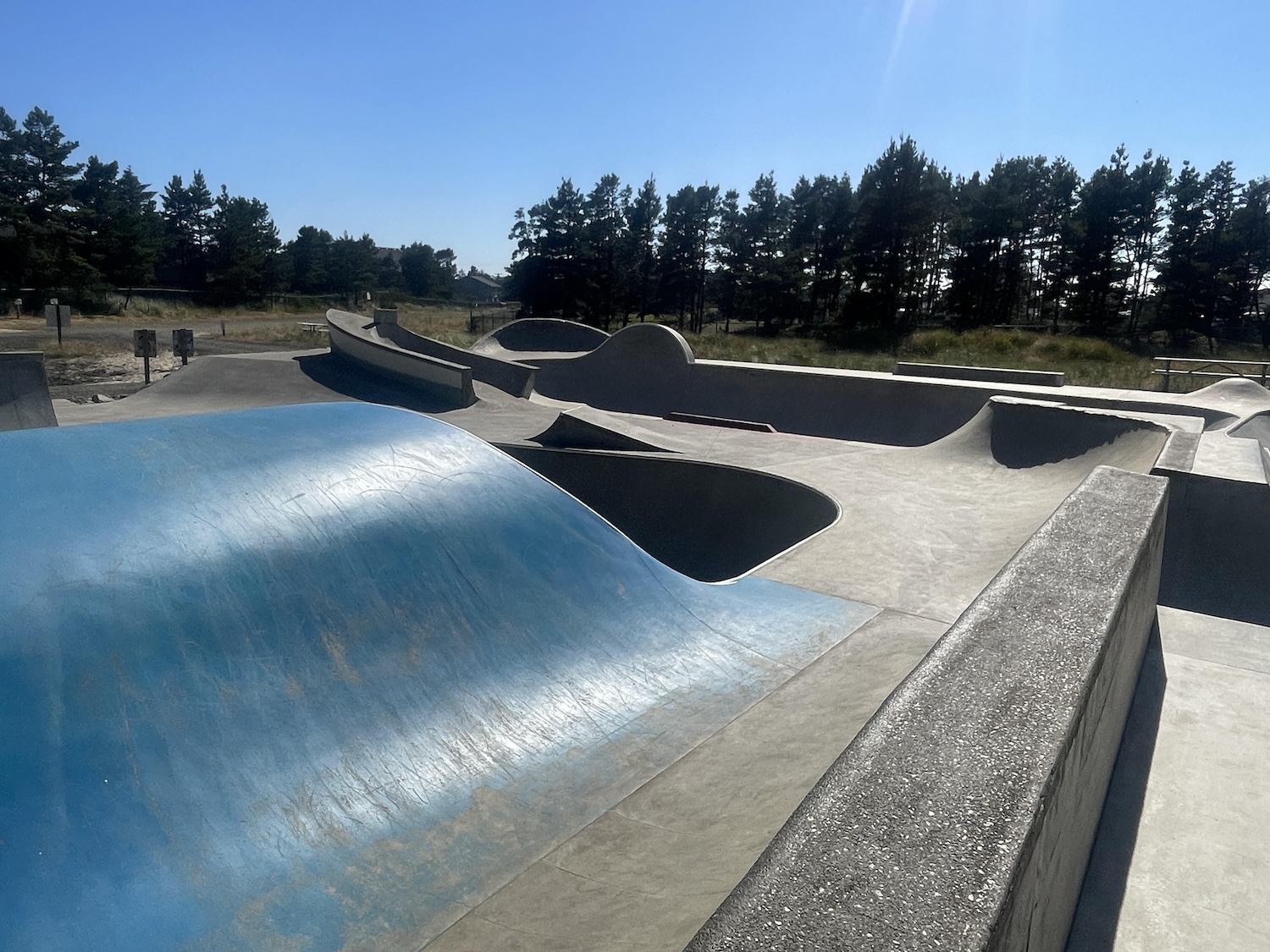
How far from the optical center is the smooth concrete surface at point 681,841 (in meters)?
3.09

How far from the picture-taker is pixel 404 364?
19922mm

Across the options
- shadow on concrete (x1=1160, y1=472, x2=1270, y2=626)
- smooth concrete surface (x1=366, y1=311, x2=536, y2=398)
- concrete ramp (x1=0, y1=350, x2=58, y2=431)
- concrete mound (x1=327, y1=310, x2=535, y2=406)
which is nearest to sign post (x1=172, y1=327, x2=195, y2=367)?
concrete mound (x1=327, y1=310, x2=535, y2=406)

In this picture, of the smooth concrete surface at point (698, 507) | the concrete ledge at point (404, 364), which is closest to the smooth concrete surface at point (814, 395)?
the concrete ledge at point (404, 364)

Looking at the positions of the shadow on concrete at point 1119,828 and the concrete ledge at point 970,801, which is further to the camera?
the shadow on concrete at point 1119,828

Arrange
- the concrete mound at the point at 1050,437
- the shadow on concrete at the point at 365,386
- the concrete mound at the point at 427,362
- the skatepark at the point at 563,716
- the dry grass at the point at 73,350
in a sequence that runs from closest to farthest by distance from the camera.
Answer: the skatepark at the point at 563,716 → the concrete mound at the point at 1050,437 → the shadow on concrete at the point at 365,386 → the concrete mound at the point at 427,362 → the dry grass at the point at 73,350

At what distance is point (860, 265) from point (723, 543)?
40.5 metres

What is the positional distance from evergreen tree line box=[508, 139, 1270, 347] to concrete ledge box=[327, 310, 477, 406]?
101 ft

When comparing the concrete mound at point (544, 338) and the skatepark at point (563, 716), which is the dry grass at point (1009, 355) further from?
the skatepark at point (563, 716)

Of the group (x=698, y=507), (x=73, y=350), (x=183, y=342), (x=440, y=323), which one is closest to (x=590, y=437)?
(x=698, y=507)

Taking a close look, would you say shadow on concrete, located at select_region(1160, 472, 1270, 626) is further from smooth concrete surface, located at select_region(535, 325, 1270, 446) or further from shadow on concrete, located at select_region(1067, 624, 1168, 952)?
smooth concrete surface, located at select_region(535, 325, 1270, 446)

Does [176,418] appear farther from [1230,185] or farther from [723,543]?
[1230,185]

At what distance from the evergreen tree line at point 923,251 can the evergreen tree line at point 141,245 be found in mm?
20870

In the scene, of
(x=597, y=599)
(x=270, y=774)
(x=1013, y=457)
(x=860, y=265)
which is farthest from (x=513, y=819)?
(x=860, y=265)

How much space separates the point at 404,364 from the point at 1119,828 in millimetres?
18688
